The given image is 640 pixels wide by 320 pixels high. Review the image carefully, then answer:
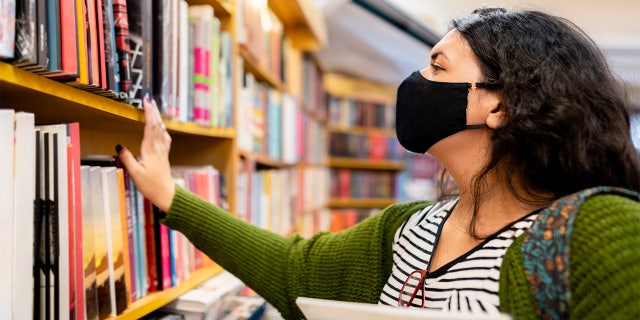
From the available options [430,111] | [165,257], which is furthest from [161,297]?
[430,111]

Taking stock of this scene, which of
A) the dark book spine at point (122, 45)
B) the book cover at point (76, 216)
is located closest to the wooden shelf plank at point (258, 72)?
the dark book spine at point (122, 45)

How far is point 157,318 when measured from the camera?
1096 mm

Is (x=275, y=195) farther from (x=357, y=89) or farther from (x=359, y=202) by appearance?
(x=357, y=89)

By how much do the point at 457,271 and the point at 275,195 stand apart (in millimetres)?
1410

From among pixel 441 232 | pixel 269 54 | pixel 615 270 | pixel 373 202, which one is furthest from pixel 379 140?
pixel 615 270

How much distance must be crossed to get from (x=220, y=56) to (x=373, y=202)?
3.58m

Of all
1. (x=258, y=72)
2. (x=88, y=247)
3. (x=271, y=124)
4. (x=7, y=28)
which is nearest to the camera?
(x=7, y=28)

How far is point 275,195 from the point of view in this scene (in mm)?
2213

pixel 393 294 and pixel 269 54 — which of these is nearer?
pixel 393 294

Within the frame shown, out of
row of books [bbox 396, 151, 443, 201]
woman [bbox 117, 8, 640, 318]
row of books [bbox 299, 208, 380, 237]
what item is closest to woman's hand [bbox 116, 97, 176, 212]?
woman [bbox 117, 8, 640, 318]

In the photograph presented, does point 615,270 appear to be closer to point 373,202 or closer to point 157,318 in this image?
point 157,318

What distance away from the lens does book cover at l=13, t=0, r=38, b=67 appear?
0.64m

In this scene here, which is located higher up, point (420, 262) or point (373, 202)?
point (420, 262)

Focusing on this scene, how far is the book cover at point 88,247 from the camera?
2.70 ft
